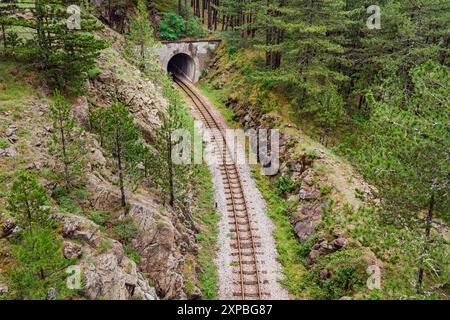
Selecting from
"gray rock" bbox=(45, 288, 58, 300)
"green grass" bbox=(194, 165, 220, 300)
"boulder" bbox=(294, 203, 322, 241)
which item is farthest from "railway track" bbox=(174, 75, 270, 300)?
"gray rock" bbox=(45, 288, 58, 300)

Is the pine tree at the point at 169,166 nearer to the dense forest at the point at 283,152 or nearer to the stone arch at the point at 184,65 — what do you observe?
the dense forest at the point at 283,152

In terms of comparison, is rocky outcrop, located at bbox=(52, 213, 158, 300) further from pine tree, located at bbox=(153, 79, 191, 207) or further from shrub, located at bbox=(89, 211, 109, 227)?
pine tree, located at bbox=(153, 79, 191, 207)

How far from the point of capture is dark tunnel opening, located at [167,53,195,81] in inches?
1968

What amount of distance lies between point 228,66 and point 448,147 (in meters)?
36.4

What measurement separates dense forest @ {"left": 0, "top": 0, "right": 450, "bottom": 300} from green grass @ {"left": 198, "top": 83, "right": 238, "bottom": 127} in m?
0.44

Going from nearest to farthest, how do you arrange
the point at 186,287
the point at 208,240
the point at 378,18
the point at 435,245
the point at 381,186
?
1. the point at 435,245
2. the point at 381,186
3. the point at 186,287
4. the point at 208,240
5. the point at 378,18

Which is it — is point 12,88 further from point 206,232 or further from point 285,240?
point 285,240

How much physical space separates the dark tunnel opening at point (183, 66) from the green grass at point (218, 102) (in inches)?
135

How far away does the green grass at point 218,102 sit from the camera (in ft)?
127

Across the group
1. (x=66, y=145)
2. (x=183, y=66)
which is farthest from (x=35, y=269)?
(x=183, y=66)

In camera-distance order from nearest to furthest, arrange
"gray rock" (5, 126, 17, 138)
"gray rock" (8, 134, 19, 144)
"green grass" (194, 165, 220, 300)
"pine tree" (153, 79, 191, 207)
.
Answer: "gray rock" (8, 134, 19, 144), "gray rock" (5, 126, 17, 138), "pine tree" (153, 79, 191, 207), "green grass" (194, 165, 220, 300)

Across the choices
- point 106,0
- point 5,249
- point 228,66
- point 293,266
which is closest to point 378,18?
point 228,66

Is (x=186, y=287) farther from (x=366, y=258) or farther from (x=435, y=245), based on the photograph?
(x=435, y=245)

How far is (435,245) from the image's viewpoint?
13461 mm
